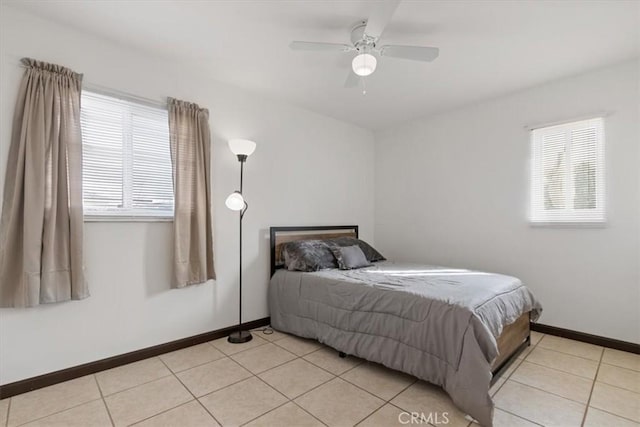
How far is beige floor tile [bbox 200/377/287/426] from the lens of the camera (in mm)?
1838

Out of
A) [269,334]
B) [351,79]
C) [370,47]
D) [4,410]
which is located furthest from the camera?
[269,334]

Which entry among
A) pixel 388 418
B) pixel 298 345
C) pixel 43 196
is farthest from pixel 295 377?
pixel 43 196

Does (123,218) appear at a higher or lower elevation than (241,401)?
higher

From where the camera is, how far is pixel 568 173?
3080 millimetres

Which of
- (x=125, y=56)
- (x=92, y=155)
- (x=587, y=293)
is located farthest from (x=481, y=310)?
(x=125, y=56)

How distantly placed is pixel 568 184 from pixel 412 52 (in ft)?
7.34

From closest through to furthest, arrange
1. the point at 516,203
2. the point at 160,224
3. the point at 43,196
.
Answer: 1. the point at 43,196
2. the point at 160,224
3. the point at 516,203

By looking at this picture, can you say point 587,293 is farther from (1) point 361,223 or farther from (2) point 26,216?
(2) point 26,216

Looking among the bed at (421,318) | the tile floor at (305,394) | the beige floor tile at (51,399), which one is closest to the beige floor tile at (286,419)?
the tile floor at (305,394)

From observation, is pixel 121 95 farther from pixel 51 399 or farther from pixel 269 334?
pixel 269 334

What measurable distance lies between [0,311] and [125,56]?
2098 millimetres

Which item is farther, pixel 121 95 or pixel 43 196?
pixel 121 95

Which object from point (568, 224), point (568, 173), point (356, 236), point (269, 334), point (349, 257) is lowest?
point (269, 334)

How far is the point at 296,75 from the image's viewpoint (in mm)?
3012
